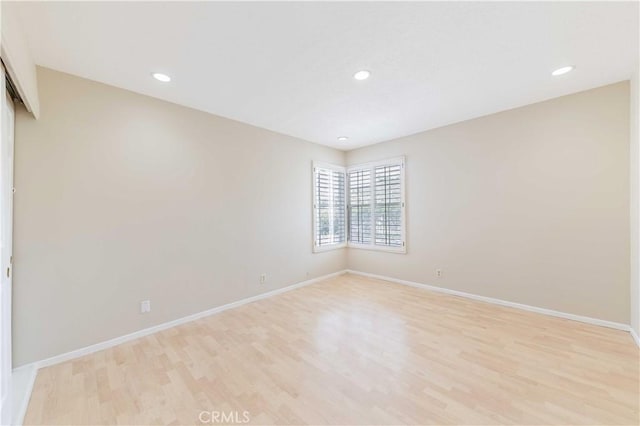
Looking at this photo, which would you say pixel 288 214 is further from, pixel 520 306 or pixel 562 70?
pixel 562 70

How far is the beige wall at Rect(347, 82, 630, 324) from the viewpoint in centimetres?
277

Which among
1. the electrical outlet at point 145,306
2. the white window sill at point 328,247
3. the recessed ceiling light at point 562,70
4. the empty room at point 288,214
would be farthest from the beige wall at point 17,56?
the recessed ceiling light at point 562,70

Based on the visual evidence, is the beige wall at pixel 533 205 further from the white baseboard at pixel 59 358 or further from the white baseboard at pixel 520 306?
the white baseboard at pixel 59 358

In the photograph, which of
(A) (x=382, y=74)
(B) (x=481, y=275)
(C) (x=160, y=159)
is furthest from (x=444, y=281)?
(C) (x=160, y=159)

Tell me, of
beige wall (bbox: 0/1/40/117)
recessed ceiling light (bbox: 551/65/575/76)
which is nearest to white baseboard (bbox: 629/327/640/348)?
recessed ceiling light (bbox: 551/65/575/76)

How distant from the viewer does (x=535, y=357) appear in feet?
7.24

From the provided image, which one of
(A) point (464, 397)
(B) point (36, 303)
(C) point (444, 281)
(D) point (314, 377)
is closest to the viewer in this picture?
(A) point (464, 397)

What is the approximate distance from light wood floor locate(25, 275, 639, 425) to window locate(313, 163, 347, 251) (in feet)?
6.56

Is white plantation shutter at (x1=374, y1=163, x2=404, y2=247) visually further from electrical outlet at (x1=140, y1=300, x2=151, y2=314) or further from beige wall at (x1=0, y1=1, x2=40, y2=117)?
beige wall at (x1=0, y1=1, x2=40, y2=117)

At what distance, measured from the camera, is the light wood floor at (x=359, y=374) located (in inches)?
64.1

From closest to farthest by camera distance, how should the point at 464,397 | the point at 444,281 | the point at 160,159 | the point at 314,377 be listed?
1. the point at 464,397
2. the point at 314,377
3. the point at 160,159
4. the point at 444,281

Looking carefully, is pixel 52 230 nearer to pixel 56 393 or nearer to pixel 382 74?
pixel 56 393

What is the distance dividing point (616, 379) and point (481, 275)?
1.78 metres

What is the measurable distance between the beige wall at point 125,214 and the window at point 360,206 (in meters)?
1.25
